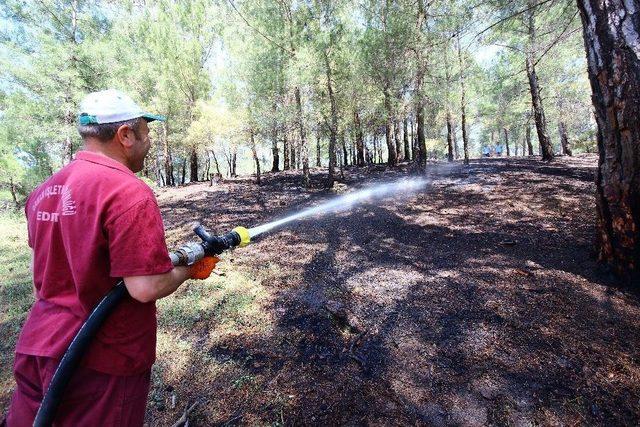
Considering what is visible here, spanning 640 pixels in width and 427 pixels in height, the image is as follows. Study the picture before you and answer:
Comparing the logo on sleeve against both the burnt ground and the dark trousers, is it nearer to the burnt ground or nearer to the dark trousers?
the dark trousers

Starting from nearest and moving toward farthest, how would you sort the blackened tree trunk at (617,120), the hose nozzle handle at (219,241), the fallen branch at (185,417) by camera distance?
the hose nozzle handle at (219,241) < the fallen branch at (185,417) < the blackened tree trunk at (617,120)

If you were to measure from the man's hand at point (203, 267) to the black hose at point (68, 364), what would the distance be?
534 mm

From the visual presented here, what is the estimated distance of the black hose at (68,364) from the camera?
1.54 m

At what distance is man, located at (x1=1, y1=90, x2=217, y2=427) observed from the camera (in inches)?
63.3

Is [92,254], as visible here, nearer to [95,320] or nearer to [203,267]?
[95,320]

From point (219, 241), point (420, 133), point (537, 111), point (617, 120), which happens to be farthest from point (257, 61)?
point (219, 241)

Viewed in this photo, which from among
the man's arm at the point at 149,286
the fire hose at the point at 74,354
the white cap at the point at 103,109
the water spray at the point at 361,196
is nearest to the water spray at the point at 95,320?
the fire hose at the point at 74,354

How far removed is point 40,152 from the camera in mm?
28531

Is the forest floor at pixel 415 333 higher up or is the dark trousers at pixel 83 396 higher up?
the dark trousers at pixel 83 396

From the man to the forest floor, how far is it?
1.93 m

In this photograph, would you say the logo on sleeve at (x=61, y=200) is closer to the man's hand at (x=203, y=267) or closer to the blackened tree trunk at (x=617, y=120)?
the man's hand at (x=203, y=267)

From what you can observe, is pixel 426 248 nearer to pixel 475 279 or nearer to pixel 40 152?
pixel 475 279

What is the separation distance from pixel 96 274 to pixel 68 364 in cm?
44

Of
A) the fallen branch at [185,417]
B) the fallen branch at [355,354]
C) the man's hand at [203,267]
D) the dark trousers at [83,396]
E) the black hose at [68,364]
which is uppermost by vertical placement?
the man's hand at [203,267]
